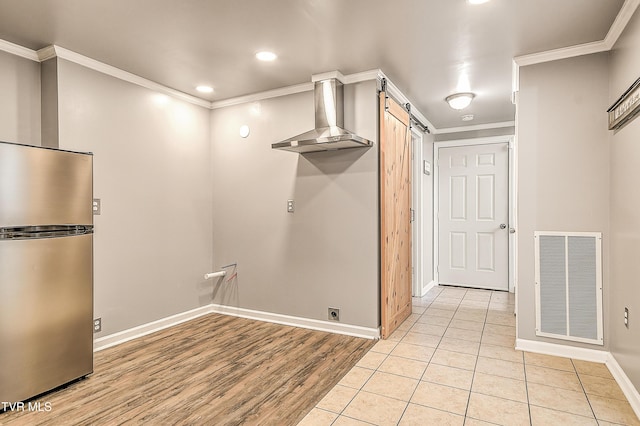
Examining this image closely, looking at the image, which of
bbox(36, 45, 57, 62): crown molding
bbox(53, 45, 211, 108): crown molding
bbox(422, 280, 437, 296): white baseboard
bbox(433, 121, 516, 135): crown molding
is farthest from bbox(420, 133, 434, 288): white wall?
bbox(36, 45, 57, 62): crown molding

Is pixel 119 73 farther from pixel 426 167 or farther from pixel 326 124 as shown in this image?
pixel 426 167

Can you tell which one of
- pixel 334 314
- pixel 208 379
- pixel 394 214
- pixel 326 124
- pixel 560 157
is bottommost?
pixel 208 379

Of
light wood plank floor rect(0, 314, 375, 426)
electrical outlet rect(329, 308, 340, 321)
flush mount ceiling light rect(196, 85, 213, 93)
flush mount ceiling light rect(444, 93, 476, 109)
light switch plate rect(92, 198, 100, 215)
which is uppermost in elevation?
flush mount ceiling light rect(196, 85, 213, 93)

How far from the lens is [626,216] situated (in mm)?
2455

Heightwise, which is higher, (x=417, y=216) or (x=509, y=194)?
(x=509, y=194)

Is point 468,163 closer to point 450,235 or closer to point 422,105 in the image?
point 450,235

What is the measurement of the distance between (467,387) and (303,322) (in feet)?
5.82

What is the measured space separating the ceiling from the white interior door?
218 cm

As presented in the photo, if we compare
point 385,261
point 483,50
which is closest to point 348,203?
point 385,261

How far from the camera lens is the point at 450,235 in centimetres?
590

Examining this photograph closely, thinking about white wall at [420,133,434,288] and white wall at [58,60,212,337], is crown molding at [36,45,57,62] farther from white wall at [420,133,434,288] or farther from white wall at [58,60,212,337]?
white wall at [420,133,434,288]

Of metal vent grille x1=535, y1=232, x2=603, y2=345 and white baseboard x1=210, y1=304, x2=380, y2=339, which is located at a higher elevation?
metal vent grille x1=535, y1=232, x2=603, y2=345

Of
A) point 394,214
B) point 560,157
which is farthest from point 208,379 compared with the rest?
point 560,157

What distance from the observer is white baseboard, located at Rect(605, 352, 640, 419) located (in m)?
2.21
